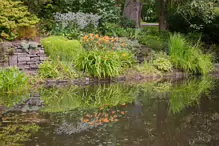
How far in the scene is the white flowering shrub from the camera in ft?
40.5

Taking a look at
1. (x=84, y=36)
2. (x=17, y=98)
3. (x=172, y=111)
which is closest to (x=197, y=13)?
(x=84, y=36)

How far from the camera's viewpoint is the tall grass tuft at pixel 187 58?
1195 cm

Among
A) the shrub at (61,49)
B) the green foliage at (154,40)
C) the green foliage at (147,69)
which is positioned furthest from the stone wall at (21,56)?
the green foliage at (154,40)

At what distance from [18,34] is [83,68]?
2.51 metres

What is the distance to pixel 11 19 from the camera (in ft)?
35.9

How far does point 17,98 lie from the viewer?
7992 millimetres

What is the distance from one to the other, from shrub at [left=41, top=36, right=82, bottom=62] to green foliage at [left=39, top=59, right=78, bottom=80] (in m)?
0.34

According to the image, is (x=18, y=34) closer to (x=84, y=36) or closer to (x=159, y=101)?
(x=84, y=36)

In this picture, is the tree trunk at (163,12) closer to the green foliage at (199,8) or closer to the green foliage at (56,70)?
the green foliage at (199,8)

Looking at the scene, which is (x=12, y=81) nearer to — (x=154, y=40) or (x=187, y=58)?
(x=154, y=40)

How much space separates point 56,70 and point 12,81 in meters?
1.80

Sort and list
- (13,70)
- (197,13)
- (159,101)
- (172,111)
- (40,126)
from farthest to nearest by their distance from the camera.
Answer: (197,13) → (13,70) → (159,101) → (172,111) → (40,126)

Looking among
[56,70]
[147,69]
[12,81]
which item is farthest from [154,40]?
[12,81]

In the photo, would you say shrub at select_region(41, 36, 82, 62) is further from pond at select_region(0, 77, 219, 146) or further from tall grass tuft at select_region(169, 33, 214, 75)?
tall grass tuft at select_region(169, 33, 214, 75)
